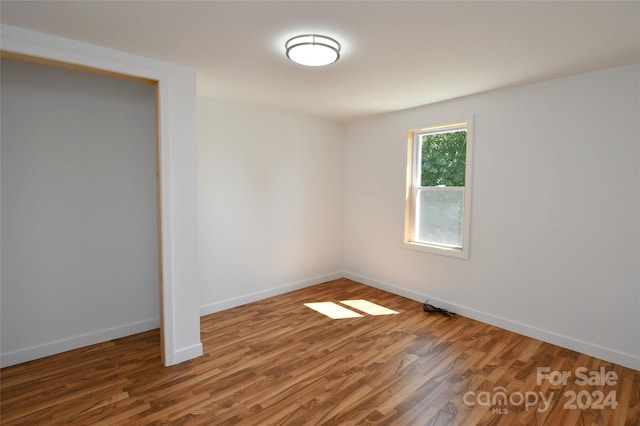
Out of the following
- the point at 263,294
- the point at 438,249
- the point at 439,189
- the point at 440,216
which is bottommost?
the point at 263,294

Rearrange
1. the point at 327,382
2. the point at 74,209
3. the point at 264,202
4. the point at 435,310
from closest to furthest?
the point at 327,382
the point at 74,209
the point at 435,310
the point at 264,202

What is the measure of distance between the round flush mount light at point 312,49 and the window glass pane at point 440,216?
7.77ft

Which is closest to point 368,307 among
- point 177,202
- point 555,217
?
point 555,217

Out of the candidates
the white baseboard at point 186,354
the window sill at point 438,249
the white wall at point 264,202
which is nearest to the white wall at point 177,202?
the white baseboard at point 186,354

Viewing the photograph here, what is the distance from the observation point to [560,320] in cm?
305

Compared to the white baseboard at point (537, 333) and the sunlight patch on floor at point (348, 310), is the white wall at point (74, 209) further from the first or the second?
the white baseboard at point (537, 333)

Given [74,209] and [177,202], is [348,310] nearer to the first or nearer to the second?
[177,202]

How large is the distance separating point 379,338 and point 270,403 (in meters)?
1.34

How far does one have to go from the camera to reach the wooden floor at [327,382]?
215 cm

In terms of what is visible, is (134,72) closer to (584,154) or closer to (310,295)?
(310,295)

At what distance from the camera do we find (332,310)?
396 centimetres

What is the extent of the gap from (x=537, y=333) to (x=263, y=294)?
3080mm

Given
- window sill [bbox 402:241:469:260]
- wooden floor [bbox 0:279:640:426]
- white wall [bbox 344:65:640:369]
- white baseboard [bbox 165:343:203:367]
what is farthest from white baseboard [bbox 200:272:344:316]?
white wall [bbox 344:65:640:369]

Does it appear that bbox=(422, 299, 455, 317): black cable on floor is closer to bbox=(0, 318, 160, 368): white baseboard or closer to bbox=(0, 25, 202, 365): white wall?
bbox=(0, 25, 202, 365): white wall
